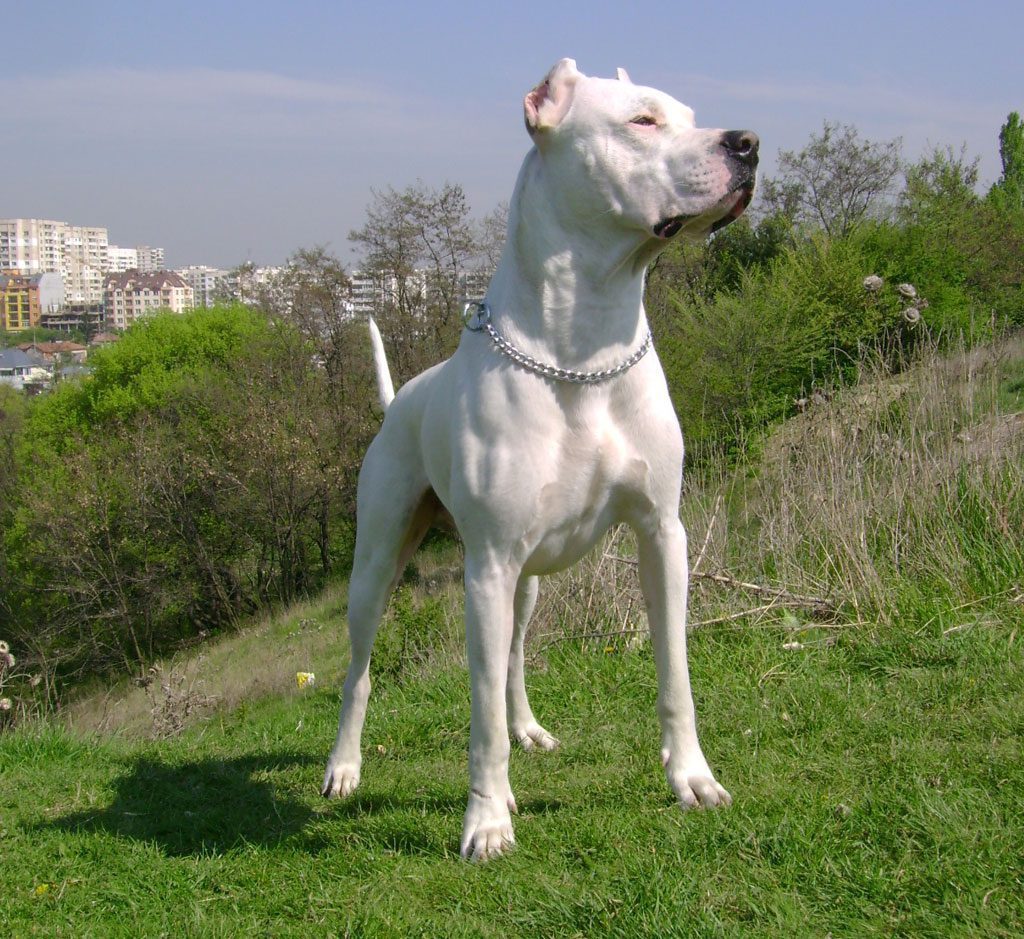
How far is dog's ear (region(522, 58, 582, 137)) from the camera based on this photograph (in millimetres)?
3230

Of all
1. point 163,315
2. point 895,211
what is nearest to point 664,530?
point 895,211

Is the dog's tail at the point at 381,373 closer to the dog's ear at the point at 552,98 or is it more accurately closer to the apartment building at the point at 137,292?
the dog's ear at the point at 552,98

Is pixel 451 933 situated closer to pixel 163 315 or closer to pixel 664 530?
pixel 664 530

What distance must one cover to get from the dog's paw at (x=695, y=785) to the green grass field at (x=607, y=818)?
116 millimetres

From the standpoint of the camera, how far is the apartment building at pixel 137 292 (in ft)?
320

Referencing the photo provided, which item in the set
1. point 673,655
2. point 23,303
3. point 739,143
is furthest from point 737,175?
point 23,303

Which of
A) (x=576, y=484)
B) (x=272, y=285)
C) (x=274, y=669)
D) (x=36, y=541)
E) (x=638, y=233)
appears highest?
(x=638, y=233)

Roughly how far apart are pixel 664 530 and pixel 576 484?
1.23 feet

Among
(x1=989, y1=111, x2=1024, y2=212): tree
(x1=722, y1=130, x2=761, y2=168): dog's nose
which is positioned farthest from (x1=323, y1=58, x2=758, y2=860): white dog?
(x1=989, y1=111, x2=1024, y2=212): tree

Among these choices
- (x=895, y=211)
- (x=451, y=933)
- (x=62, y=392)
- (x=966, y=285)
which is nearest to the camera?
(x=451, y=933)

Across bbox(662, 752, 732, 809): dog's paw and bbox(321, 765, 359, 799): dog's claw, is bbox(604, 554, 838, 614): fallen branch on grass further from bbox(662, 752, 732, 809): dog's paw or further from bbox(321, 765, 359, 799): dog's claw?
bbox(321, 765, 359, 799): dog's claw

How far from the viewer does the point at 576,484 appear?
3.35 m

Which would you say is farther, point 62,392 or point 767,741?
point 62,392

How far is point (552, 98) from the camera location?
10.6ft
